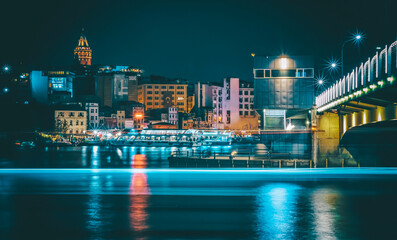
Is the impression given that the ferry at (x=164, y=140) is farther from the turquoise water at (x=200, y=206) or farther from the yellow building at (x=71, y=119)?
the turquoise water at (x=200, y=206)

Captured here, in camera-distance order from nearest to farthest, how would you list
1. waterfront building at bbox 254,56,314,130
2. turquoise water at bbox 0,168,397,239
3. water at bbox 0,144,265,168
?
turquoise water at bbox 0,168,397,239, water at bbox 0,144,265,168, waterfront building at bbox 254,56,314,130

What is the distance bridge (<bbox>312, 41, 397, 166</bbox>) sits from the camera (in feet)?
91.8

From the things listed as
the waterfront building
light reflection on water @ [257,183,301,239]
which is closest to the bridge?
the waterfront building

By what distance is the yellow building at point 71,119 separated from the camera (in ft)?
602

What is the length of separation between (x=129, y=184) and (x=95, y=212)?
7.56 m

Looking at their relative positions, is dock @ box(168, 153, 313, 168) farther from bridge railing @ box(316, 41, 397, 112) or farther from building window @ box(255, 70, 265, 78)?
building window @ box(255, 70, 265, 78)

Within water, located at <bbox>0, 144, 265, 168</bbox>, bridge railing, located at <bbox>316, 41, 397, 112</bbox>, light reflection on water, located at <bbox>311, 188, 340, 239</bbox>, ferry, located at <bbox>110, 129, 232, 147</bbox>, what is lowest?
water, located at <bbox>0, 144, 265, 168</bbox>

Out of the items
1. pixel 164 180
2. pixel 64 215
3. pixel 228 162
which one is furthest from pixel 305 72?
pixel 64 215

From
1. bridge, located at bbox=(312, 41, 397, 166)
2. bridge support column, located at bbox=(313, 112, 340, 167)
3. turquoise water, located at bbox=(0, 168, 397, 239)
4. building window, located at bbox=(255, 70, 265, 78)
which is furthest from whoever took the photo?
building window, located at bbox=(255, 70, 265, 78)

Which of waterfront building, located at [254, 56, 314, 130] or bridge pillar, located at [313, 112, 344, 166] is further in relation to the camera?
waterfront building, located at [254, 56, 314, 130]

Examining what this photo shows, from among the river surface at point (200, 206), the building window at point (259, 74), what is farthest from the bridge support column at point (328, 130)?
the river surface at point (200, 206)

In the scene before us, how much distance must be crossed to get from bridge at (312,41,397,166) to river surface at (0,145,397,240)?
5743mm

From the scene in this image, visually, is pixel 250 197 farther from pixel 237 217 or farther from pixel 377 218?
pixel 377 218

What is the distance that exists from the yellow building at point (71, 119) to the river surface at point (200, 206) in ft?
534
